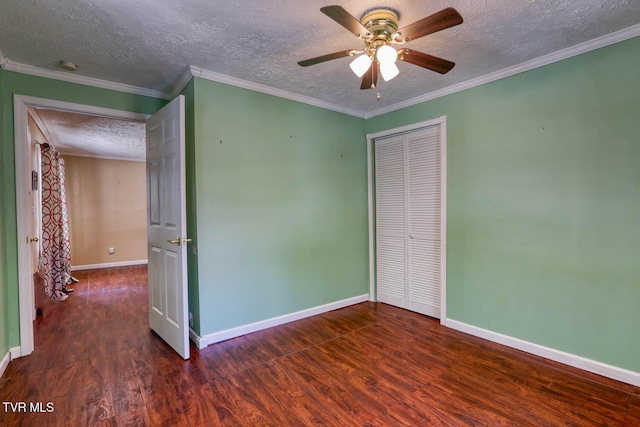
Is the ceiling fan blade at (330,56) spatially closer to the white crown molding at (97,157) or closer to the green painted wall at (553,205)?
the green painted wall at (553,205)

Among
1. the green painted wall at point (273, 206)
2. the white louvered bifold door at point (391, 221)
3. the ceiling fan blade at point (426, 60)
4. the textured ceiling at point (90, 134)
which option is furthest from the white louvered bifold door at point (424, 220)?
the textured ceiling at point (90, 134)

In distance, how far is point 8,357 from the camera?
248cm

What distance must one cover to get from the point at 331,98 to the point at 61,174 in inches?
187

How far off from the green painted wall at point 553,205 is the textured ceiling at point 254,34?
0.33 meters

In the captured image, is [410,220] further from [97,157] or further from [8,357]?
[97,157]

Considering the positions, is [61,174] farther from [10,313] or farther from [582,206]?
[582,206]

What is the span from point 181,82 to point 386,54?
6.85ft

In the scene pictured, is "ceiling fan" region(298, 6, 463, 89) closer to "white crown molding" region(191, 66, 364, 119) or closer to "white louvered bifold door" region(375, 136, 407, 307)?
"white crown molding" region(191, 66, 364, 119)

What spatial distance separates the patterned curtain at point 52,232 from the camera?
4.17 m

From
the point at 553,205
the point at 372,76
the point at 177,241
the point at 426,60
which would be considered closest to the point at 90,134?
the point at 177,241

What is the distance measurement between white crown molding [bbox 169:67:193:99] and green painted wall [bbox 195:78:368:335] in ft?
0.42

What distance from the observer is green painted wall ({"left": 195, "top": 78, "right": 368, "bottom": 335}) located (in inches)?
112

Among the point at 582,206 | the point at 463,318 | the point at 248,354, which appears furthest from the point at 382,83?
the point at 248,354

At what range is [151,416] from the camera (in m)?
1.89
